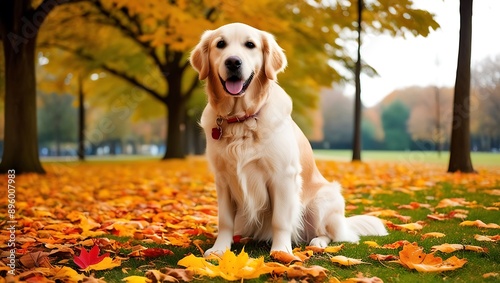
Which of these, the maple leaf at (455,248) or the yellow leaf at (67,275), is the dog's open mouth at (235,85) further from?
the maple leaf at (455,248)

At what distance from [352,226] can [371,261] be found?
0.92 metres

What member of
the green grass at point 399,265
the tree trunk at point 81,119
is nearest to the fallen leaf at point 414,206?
the green grass at point 399,265

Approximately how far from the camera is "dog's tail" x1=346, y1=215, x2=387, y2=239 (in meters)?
3.80

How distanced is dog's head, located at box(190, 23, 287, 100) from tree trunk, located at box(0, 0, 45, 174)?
8.05 metres

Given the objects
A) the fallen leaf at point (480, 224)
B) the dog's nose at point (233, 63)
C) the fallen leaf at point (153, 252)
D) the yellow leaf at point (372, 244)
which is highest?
the dog's nose at point (233, 63)

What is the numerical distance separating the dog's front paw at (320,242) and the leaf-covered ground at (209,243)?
0.09 metres

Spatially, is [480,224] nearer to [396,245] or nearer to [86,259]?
[396,245]

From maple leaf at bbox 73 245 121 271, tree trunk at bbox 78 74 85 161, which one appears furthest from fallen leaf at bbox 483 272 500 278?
tree trunk at bbox 78 74 85 161

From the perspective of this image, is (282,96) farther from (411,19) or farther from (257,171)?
(411,19)

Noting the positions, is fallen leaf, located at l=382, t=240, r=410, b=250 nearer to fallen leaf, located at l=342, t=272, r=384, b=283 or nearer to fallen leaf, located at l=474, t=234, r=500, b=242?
fallen leaf, located at l=474, t=234, r=500, b=242

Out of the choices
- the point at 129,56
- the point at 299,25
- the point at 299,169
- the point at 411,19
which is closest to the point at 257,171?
the point at 299,169

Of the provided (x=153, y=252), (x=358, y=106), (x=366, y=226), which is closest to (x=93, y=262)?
(x=153, y=252)

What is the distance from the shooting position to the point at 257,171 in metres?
3.27

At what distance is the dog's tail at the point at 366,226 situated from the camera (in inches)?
149
